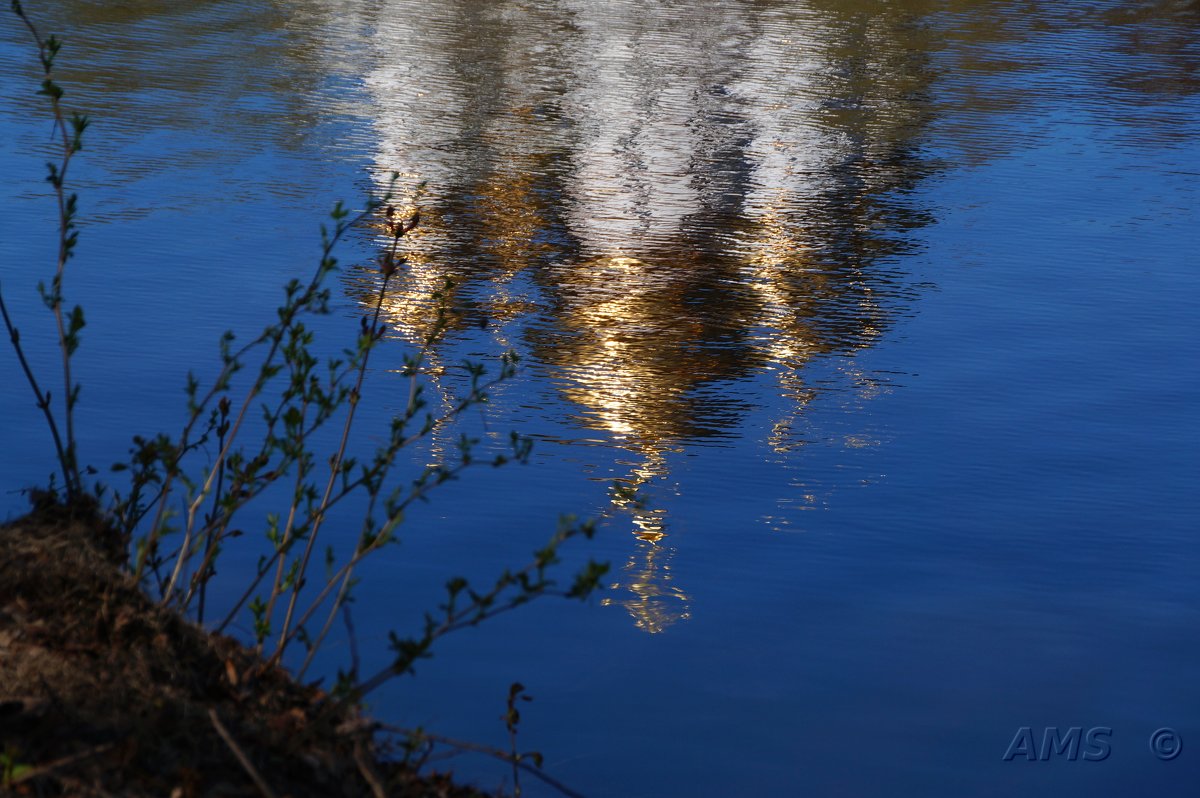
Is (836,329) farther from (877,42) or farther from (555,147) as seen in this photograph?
(877,42)

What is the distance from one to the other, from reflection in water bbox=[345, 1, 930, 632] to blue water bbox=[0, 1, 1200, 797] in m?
0.03

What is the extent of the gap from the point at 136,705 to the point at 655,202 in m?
5.02

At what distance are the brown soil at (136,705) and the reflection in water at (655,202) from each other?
86 centimetres

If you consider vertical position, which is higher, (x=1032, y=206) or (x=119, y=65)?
(x=119, y=65)

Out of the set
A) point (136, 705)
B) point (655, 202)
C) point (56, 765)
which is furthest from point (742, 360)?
point (56, 765)

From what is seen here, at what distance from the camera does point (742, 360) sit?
516cm

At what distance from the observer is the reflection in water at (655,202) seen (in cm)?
498

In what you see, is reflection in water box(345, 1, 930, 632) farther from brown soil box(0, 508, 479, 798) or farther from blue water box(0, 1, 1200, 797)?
brown soil box(0, 508, 479, 798)

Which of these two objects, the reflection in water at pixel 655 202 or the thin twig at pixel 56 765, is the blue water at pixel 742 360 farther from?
the thin twig at pixel 56 765

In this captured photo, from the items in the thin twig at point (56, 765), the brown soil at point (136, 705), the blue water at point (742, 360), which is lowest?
the blue water at point (742, 360)

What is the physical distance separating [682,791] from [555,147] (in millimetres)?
5646

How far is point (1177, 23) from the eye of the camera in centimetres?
1328

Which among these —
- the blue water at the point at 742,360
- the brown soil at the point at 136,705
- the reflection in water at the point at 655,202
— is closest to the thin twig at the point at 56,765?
the brown soil at the point at 136,705

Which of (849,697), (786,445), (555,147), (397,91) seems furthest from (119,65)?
(849,697)
